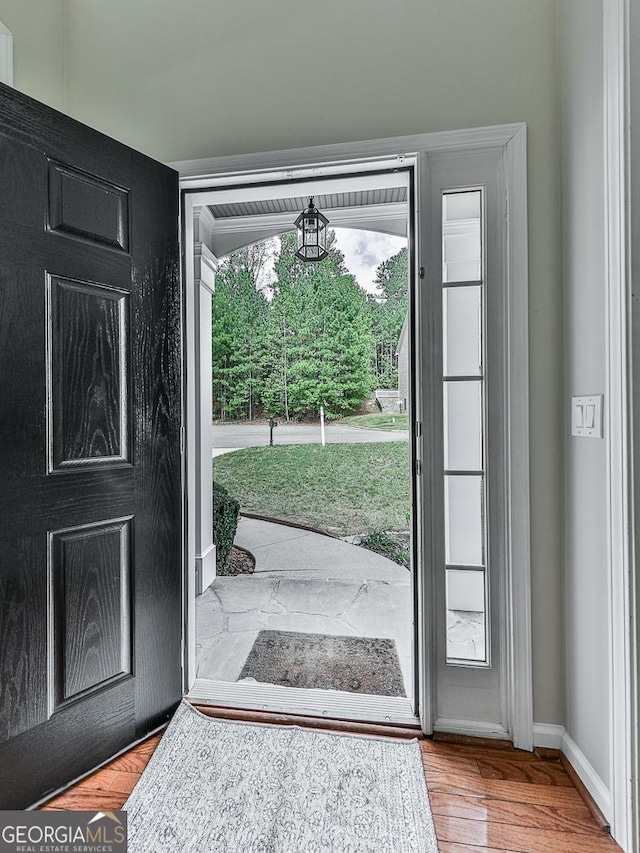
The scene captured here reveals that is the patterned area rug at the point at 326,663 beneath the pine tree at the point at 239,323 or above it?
beneath

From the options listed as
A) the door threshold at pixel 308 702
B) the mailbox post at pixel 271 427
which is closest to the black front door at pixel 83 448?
the door threshold at pixel 308 702

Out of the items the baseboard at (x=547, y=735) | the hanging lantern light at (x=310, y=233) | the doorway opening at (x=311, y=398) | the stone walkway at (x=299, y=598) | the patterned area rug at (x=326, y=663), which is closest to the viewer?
the baseboard at (x=547, y=735)

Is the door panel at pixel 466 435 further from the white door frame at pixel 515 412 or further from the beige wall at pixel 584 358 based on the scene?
the beige wall at pixel 584 358

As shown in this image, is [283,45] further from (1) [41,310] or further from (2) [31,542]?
(2) [31,542]

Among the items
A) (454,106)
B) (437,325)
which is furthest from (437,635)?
(454,106)

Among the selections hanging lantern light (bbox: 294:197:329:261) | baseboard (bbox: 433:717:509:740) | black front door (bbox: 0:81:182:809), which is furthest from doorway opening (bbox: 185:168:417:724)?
black front door (bbox: 0:81:182:809)

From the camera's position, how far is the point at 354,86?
164cm

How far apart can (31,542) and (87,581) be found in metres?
0.23

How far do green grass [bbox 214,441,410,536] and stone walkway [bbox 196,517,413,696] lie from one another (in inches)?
7.2

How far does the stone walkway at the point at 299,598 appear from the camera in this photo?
8.24 feet

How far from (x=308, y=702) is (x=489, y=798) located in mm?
688

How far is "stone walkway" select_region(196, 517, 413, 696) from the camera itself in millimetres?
2512

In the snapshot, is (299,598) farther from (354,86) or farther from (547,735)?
(354,86)

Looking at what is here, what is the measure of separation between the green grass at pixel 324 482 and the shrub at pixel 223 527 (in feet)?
1.79
